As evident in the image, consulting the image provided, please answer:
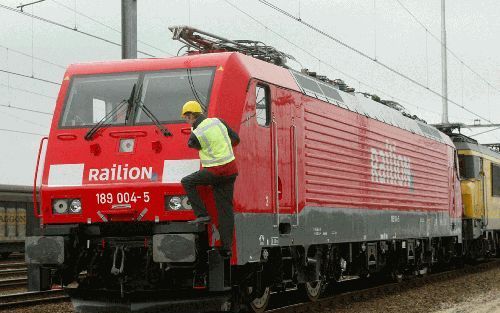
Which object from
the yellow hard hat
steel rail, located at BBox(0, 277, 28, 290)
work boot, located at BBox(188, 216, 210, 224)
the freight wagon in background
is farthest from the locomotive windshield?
the freight wagon in background

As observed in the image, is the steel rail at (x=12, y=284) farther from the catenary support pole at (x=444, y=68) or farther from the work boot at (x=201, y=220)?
the catenary support pole at (x=444, y=68)

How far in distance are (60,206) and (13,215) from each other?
61.3 ft

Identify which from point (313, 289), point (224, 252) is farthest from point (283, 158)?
point (313, 289)

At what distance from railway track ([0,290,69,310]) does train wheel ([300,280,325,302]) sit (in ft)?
13.9

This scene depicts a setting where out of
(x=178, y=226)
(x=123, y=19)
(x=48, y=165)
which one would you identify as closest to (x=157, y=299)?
(x=178, y=226)

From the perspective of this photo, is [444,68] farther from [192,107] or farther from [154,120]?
[192,107]

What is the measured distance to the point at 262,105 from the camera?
1100 centimetres

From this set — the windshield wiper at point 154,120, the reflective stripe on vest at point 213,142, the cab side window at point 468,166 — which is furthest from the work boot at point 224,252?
the cab side window at point 468,166

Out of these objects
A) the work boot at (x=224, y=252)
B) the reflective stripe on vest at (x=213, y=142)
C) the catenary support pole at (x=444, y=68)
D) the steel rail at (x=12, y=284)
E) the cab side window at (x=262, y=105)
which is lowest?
the steel rail at (x=12, y=284)

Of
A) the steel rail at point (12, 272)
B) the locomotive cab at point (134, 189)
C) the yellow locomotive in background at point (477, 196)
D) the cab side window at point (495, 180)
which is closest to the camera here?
the locomotive cab at point (134, 189)

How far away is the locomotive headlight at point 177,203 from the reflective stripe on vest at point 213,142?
47 cm

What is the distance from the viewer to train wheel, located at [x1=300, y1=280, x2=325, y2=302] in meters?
13.6

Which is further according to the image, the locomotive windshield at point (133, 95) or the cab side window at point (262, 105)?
the cab side window at point (262, 105)

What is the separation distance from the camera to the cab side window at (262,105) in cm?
1079
